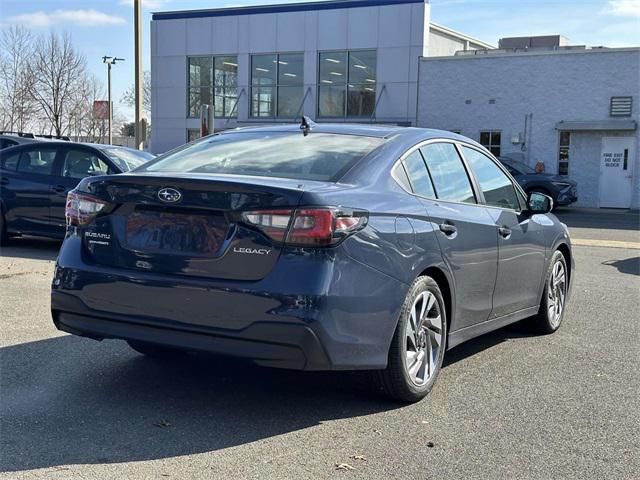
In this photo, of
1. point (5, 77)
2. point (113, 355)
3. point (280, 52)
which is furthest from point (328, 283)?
point (5, 77)

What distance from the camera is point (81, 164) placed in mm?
10391

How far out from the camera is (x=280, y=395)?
4469 mm

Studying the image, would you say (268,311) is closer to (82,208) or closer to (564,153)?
(82,208)

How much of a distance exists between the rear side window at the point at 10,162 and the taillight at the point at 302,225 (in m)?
8.11

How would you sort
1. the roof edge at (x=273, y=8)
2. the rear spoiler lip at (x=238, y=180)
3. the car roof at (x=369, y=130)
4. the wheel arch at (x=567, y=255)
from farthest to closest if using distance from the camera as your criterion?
the roof edge at (x=273, y=8) → the wheel arch at (x=567, y=255) → the car roof at (x=369, y=130) → the rear spoiler lip at (x=238, y=180)

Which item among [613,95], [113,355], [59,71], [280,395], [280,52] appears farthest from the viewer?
[59,71]

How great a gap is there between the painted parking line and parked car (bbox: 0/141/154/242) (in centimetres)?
864

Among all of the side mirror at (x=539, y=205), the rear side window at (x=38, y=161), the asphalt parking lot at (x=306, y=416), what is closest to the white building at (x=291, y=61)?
the rear side window at (x=38, y=161)

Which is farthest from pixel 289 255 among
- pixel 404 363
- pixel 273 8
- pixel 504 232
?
pixel 273 8

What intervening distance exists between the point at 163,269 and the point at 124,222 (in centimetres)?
38

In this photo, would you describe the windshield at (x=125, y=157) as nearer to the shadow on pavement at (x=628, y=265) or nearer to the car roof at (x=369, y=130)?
the car roof at (x=369, y=130)

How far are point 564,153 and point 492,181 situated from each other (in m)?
21.9

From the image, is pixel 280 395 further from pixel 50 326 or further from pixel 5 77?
pixel 5 77

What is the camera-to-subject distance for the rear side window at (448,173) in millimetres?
4812
